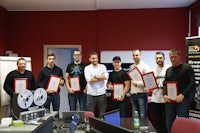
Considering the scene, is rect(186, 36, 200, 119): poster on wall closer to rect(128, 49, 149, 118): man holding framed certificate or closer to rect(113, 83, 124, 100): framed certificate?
rect(128, 49, 149, 118): man holding framed certificate

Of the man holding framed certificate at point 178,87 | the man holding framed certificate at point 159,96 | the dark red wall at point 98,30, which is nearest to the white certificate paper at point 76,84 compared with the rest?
the man holding framed certificate at point 159,96

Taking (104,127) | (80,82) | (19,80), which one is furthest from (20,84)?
(104,127)

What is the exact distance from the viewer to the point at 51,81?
4.87m

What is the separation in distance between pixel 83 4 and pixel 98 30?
2.83ft

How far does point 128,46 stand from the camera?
22.1 ft

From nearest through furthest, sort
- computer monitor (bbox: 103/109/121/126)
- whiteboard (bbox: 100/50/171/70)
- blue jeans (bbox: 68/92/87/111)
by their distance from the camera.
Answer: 1. computer monitor (bbox: 103/109/121/126)
2. blue jeans (bbox: 68/92/87/111)
3. whiteboard (bbox: 100/50/171/70)

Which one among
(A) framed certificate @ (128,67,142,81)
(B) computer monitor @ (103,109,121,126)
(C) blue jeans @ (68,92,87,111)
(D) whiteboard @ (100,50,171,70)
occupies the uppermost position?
(D) whiteboard @ (100,50,171,70)

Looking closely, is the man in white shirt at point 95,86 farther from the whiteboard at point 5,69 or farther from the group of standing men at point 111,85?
the whiteboard at point 5,69

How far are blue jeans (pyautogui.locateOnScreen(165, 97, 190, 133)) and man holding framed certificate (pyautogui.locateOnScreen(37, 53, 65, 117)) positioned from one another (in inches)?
80.9

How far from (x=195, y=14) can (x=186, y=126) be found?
14.1 ft

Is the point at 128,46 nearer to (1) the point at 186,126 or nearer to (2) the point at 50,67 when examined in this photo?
(2) the point at 50,67

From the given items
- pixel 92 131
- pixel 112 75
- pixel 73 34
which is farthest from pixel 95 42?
pixel 92 131

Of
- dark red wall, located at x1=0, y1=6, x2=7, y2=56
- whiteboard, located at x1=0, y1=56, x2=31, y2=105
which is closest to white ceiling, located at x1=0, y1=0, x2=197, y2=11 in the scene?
dark red wall, located at x1=0, y1=6, x2=7, y2=56

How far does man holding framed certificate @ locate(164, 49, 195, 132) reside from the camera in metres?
3.92
